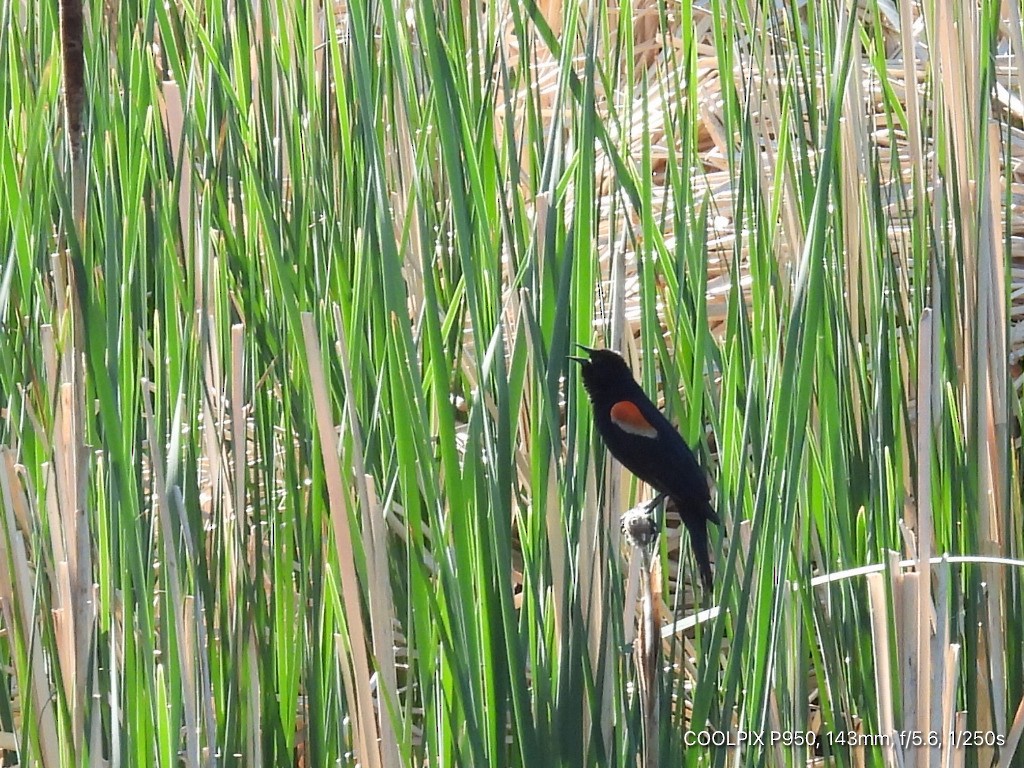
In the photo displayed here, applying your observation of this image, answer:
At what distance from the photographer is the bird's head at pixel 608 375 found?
1.04 meters

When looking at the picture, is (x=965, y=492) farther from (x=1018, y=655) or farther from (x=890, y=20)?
(x=890, y=20)

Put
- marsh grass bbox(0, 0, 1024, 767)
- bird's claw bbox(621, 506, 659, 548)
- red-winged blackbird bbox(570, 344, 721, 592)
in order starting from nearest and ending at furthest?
marsh grass bbox(0, 0, 1024, 767), bird's claw bbox(621, 506, 659, 548), red-winged blackbird bbox(570, 344, 721, 592)

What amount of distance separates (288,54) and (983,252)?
57 cm

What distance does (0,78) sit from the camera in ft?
3.10

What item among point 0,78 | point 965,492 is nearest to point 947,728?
point 965,492

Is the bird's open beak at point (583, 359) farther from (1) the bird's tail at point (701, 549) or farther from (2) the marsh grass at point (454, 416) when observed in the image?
(1) the bird's tail at point (701, 549)

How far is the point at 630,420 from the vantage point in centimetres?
103

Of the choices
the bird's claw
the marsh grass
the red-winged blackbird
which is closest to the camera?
the marsh grass

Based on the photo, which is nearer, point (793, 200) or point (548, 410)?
point (548, 410)

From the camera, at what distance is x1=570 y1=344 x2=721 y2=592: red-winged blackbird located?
38.8 inches

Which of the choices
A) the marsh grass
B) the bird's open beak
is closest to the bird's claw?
the marsh grass

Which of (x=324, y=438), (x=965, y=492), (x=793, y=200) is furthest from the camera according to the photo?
(x=793, y=200)

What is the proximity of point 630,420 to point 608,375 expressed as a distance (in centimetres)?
5

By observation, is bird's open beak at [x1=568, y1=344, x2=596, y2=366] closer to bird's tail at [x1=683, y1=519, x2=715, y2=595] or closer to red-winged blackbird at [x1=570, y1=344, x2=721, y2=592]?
red-winged blackbird at [x1=570, y1=344, x2=721, y2=592]
